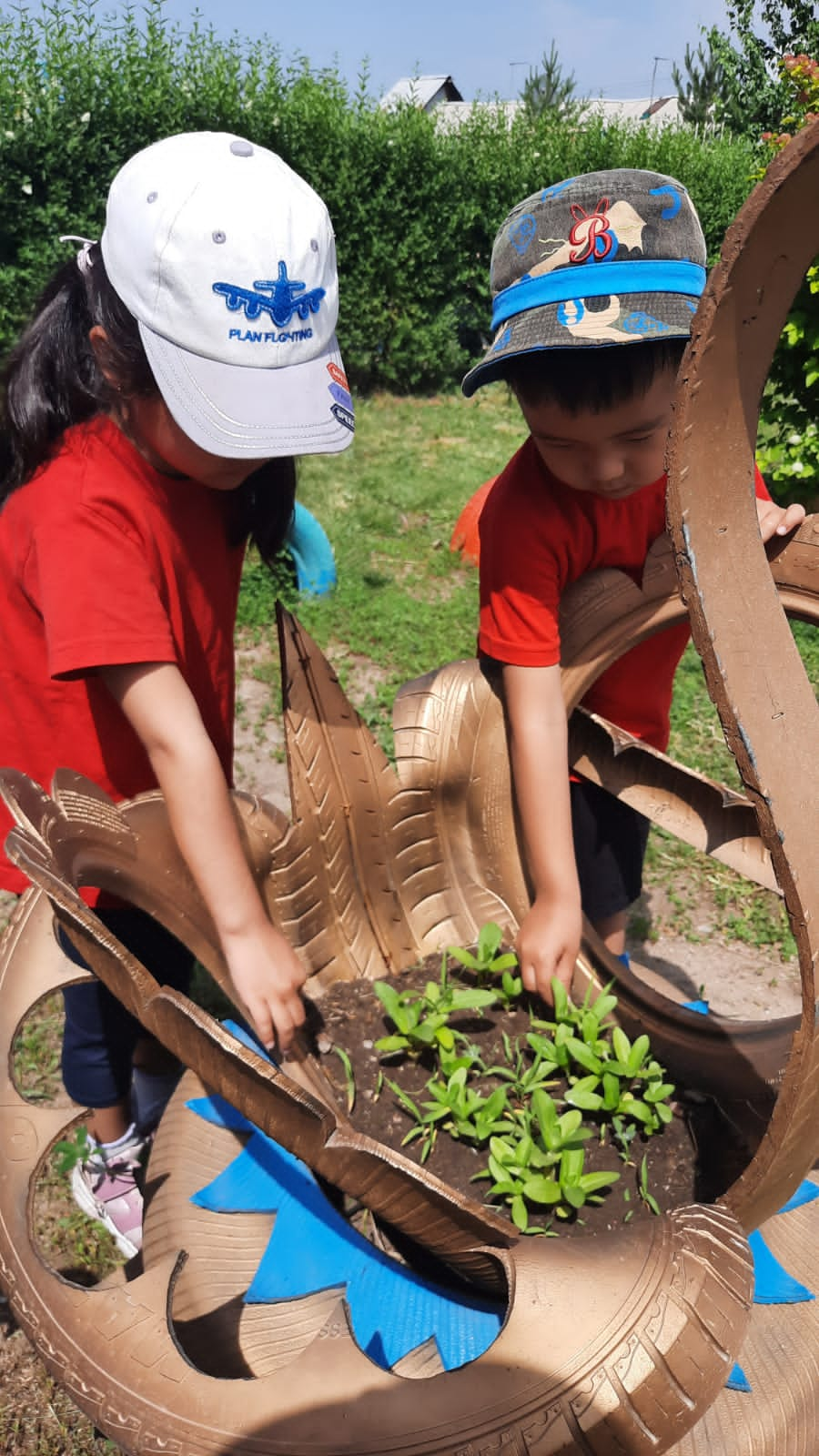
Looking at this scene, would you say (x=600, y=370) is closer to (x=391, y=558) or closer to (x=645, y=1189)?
(x=645, y=1189)

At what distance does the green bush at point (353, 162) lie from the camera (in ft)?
18.6

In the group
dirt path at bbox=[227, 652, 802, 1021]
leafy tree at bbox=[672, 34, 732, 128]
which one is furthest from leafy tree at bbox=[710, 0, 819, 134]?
dirt path at bbox=[227, 652, 802, 1021]

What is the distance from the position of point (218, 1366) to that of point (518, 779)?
678mm

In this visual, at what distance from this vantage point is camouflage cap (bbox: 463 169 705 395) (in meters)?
1.03

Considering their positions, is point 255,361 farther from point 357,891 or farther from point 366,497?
point 366,497

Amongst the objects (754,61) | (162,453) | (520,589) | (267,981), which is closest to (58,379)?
(162,453)

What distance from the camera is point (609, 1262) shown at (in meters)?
0.71

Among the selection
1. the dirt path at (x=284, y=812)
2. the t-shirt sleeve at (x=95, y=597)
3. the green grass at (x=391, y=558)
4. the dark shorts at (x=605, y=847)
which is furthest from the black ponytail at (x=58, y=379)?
the green grass at (x=391, y=558)

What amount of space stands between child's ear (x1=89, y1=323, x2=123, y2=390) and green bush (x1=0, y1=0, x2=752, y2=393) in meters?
5.18

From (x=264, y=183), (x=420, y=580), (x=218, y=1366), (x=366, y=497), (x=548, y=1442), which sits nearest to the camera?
(x=548, y=1442)

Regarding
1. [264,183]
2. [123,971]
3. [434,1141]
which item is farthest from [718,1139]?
[264,183]

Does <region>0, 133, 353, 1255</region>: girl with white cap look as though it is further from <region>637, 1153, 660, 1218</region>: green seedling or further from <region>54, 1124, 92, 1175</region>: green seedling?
<region>54, 1124, 92, 1175</region>: green seedling

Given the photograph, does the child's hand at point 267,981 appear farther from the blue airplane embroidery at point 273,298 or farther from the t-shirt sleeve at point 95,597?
the blue airplane embroidery at point 273,298

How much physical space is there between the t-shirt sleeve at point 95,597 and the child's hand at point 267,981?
33 centimetres
